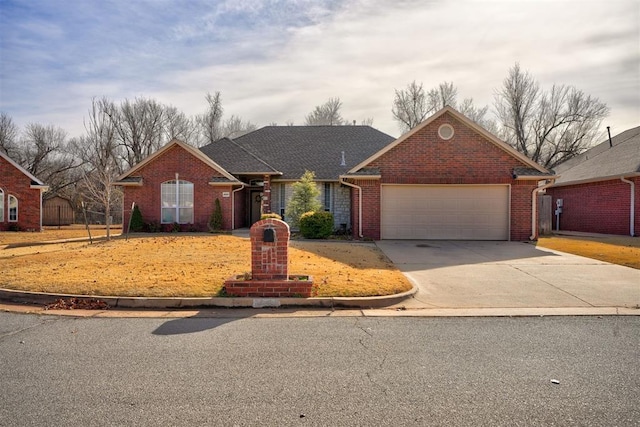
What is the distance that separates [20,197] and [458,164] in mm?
21751

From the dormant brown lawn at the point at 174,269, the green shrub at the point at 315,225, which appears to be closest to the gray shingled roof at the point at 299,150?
Answer: the green shrub at the point at 315,225

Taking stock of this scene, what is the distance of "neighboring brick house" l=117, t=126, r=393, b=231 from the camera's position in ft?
61.3

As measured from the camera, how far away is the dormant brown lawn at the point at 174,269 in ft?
22.3

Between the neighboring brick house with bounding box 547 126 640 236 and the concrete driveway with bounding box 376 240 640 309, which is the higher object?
the neighboring brick house with bounding box 547 126 640 236

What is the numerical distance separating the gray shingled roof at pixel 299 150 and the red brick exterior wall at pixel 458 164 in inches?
213

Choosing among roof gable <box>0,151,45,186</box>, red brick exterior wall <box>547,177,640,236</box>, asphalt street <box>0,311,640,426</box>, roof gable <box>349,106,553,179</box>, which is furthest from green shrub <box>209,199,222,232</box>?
red brick exterior wall <box>547,177,640,236</box>

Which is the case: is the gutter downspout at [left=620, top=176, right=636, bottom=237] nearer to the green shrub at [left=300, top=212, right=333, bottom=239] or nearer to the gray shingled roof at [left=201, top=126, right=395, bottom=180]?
the gray shingled roof at [left=201, top=126, right=395, bottom=180]

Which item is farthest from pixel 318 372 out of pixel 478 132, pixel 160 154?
pixel 160 154

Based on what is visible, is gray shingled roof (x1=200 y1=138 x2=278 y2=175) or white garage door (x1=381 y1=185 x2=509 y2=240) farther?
gray shingled roof (x1=200 y1=138 x2=278 y2=175)

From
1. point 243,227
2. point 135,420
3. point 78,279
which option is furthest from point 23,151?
point 135,420

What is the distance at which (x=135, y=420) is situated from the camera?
2.95m

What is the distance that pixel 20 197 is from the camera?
69.5 feet

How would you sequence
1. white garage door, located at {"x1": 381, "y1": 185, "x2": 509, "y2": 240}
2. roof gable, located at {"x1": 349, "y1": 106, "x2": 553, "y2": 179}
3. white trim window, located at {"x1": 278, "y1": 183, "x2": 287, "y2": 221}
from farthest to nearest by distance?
white trim window, located at {"x1": 278, "y1": 183, "x2": 287, "y2": 221} < white garage door, located at {"x1": 381, "y1": 185, "x2": 509, "y2": 240} < roof gable, located at {"x1": 349, "y1": 106, "x2": 553, "y2": 179}

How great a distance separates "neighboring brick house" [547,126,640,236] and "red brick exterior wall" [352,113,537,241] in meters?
6.42
